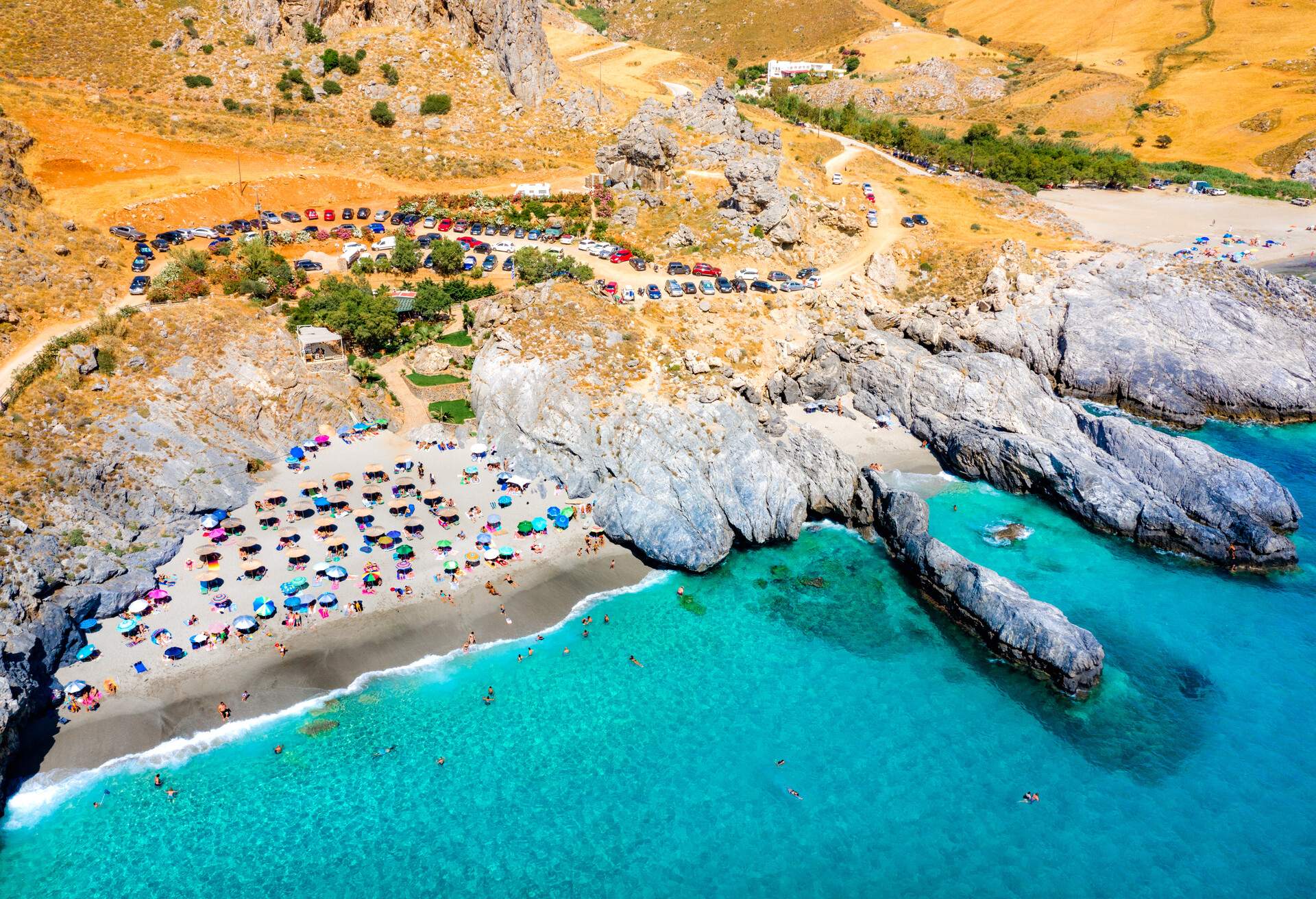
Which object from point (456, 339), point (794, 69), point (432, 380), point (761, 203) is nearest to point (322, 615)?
point (432, 380)

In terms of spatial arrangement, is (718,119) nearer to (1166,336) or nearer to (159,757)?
(1166,336)

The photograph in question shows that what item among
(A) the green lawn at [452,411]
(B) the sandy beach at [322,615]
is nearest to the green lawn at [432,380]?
(A) the green lawn at [452,411]

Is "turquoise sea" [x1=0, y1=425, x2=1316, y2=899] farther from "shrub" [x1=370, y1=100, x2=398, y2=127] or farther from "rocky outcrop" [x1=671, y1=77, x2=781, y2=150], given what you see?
"shrub" [x1=370, y1=100, x2=398, y2=127]

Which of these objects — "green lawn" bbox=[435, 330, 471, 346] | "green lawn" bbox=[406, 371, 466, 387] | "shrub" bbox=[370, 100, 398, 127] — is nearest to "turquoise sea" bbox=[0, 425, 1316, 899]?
"green lawn" bbox=[406, 371, 466, 387]

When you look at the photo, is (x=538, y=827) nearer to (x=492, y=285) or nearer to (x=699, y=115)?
(x=492, y=285)

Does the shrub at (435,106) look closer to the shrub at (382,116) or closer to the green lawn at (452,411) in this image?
the shrub at (382,116)

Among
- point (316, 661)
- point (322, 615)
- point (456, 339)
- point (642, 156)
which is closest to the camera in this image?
point (316, 661)

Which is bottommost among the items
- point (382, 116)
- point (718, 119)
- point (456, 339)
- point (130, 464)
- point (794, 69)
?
point (130, 464)
